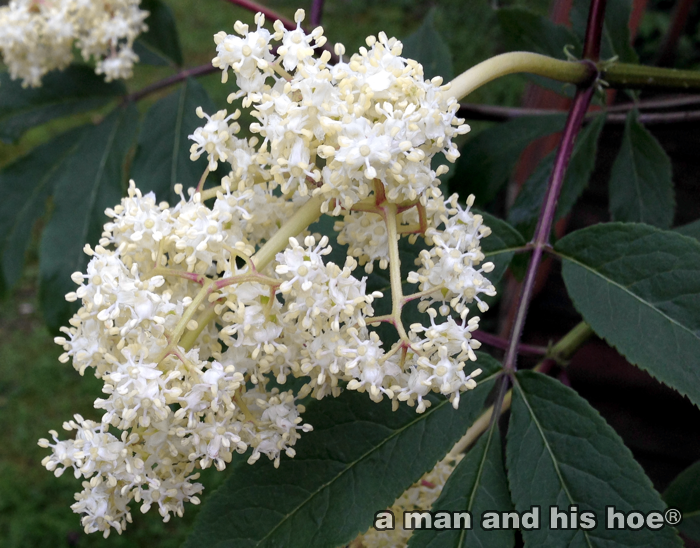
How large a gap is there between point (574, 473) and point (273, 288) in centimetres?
47

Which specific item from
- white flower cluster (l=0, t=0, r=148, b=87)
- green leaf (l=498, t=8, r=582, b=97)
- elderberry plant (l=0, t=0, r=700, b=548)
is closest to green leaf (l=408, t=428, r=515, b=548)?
elderberry plant (l=0, t=0, r=700, b=548)

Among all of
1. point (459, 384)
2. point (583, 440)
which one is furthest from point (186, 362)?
point (583, 440)

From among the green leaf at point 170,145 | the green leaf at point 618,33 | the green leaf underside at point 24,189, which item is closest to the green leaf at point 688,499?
the green leaf at point 618,33

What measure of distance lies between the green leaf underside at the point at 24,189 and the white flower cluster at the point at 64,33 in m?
0.19

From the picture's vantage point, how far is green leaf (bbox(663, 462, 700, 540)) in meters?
1.17

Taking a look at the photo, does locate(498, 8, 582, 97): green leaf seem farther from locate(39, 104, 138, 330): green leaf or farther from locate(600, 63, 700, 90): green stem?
locate(39, 104, 138, 330): green leaf

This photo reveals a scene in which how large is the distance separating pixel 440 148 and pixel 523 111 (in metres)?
1.06

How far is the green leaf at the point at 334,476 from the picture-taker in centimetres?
82

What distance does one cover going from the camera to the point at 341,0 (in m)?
5.24

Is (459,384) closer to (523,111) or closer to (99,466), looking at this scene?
(99,466)

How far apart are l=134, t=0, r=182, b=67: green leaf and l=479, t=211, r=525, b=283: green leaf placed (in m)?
1.14

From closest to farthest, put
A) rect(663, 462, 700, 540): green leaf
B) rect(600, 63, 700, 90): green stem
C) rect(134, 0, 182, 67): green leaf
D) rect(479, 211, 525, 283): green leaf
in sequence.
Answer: rect(479, 211, 525, 283): green leaf → rect(600, 63, 700, 90): green stem → rect(663, 462, 700, 540): green leaf → rect(134, 0, 182, 67): green leaf

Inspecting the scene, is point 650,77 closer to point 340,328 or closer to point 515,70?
point 515,70

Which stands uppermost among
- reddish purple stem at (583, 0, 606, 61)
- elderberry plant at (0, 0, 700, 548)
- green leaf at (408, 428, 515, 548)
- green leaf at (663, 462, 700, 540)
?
reddish purple stem at (583, 0, 606, 61)
